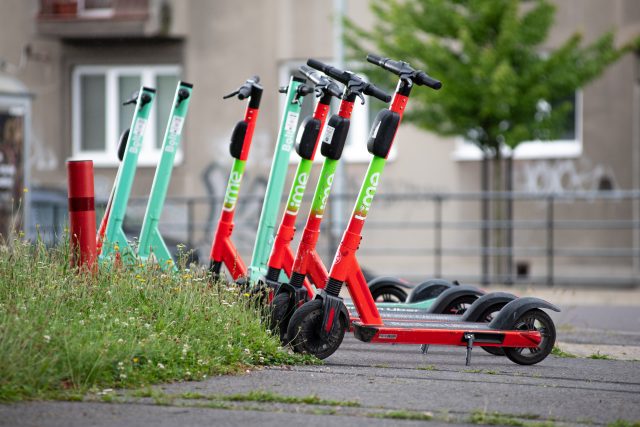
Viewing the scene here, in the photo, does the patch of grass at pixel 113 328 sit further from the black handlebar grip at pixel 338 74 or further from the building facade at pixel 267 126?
the building facade at pixel 267 126

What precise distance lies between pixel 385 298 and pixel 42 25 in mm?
16476

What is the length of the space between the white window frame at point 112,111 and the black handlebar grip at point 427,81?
17770 millimetres

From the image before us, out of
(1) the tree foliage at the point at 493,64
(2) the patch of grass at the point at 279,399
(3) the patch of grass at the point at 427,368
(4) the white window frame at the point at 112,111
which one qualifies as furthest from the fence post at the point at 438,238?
(2) the patch of grass at the point at 279,399

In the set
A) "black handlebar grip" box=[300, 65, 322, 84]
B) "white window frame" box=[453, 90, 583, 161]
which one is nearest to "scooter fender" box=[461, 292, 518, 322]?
"black handlebar grip" box=[300, 65, 322, 84]

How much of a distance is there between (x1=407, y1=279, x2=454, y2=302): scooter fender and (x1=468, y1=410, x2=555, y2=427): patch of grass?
3.92m

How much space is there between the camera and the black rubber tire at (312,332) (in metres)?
7.57

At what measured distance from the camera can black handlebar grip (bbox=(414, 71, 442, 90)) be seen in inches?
292

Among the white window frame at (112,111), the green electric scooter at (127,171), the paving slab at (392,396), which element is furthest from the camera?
the white window frame at (112,111)

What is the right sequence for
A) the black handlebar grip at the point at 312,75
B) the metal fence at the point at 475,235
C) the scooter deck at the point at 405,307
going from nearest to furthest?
the black handlebar grip at the point at 312,75
the scooter deck at the point at 405,307
the metal fence at the point at 475,235

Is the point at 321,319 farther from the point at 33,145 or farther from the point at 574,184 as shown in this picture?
the point at 33,145

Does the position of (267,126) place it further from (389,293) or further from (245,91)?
(245,91)

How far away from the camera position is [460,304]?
9.19 meters

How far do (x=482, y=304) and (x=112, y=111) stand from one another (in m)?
18.2

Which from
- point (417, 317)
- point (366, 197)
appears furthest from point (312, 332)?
point (417, 317)
